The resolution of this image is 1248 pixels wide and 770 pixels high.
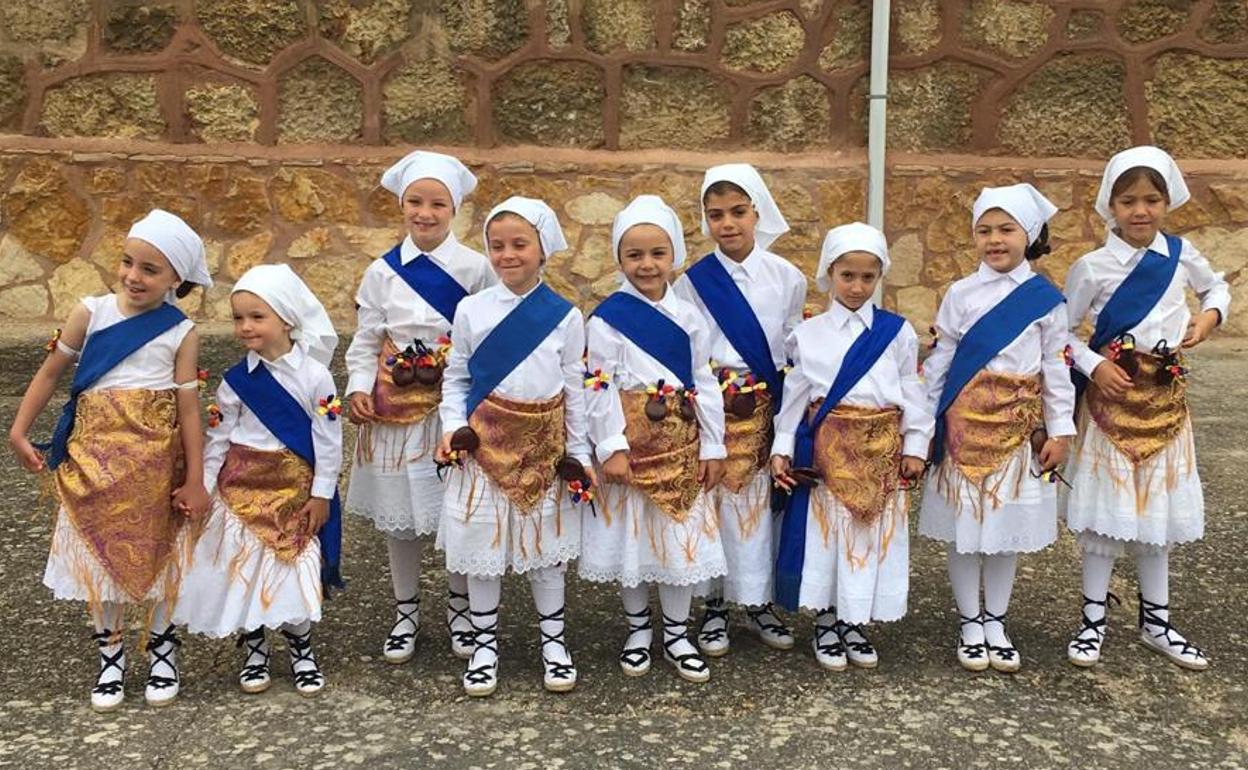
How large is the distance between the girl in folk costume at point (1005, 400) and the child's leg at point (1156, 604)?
1.39 feet

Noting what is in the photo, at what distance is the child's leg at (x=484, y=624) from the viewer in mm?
3635

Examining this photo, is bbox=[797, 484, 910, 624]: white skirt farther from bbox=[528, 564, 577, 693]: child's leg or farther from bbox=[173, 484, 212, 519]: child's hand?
bbox=[173, 484, 212, 519]: child's hand

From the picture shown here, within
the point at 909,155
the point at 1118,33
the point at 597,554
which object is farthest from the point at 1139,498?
the point at 1118,33

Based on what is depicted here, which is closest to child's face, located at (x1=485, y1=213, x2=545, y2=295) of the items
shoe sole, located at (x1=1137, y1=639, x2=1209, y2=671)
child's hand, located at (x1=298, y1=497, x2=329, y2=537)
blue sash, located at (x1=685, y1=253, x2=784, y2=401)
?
blue sash, located at (x1=685, y1=253, x2=784, y2=401)

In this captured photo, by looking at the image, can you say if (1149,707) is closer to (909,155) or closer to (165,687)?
(165,687)

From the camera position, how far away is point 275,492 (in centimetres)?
352

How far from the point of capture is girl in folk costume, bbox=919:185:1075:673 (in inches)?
145

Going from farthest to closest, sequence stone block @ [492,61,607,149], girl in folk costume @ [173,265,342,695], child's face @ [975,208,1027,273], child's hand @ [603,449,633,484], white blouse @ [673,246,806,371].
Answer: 1. stone block @ [492,61,607,149]
2. white blouse @ [673,246,806,371]
3. child's face @ [975,208,1027,273]
4. child's hand @ [603,449,633,484]
5. girl in folk costume @ [173,265,342,695]

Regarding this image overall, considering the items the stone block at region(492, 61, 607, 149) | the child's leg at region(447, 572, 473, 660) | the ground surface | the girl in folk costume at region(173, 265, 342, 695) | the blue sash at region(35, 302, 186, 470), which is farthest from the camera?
the stone block at region(492, 61, 607, 149)

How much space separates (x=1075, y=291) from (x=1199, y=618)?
122 centimetres

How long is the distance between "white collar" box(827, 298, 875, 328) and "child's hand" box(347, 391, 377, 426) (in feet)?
4.68

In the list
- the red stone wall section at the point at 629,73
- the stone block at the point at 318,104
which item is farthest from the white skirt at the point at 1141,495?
the stone block at the point at 318,104

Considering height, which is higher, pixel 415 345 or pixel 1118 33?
pixel 1118 33

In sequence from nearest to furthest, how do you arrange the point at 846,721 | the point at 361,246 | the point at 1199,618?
the point at 846,721, the point at 1199,618, the point at 361,246
